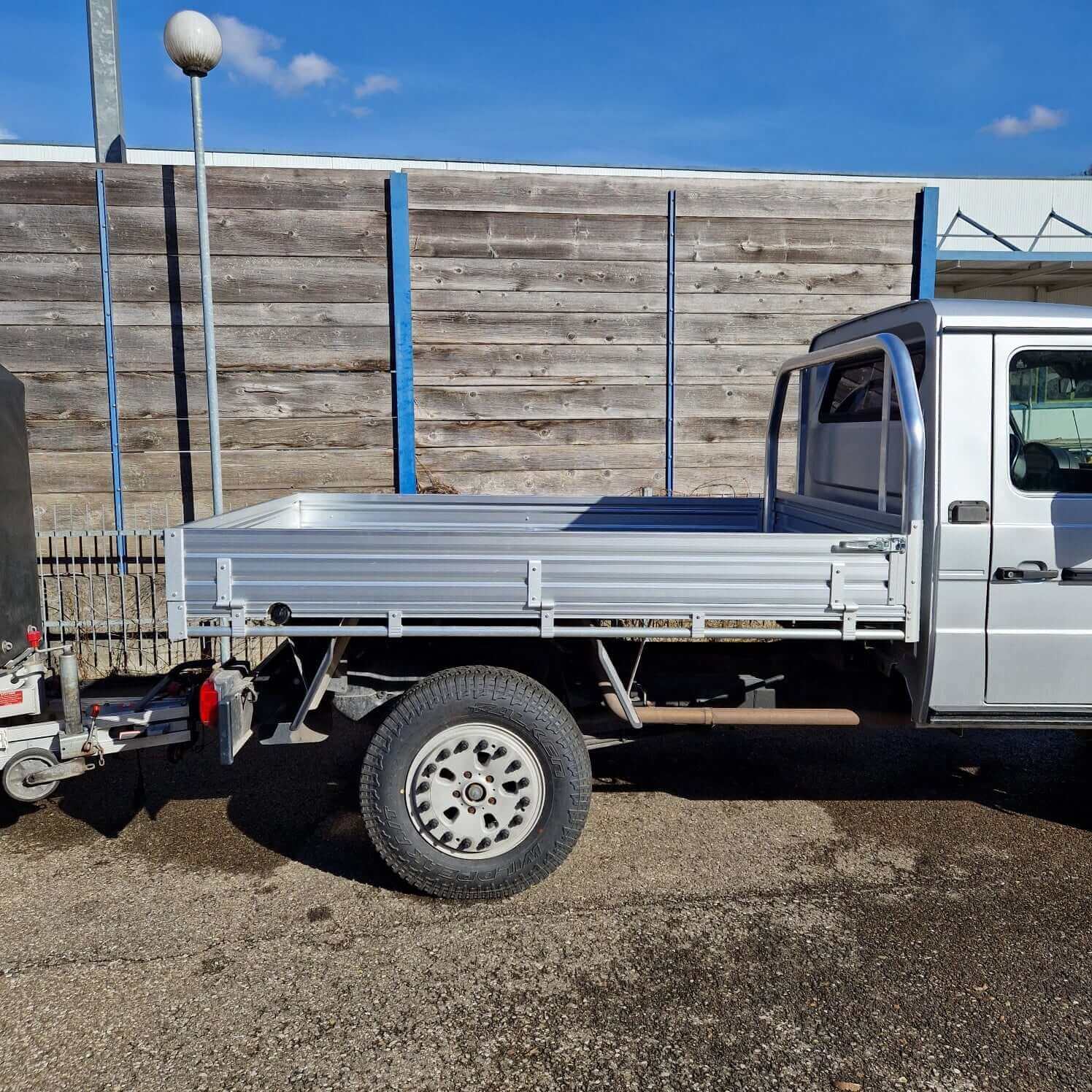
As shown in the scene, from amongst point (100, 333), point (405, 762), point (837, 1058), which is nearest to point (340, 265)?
point (100, 333)

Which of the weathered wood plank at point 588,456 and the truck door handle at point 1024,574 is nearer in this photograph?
the truck door handle at point 1024,574

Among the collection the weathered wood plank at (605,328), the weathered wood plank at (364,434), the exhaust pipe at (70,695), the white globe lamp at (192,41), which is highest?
the white globe lamp at (192,41)

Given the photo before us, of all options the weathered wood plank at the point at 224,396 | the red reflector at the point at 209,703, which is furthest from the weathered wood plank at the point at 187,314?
the red reflector at the point at 209,703

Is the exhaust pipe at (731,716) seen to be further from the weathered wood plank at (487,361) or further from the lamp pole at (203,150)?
the weathered wood plank at (487,361)

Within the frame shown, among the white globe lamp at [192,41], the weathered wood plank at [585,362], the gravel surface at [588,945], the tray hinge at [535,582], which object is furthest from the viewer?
the weathered wood plank at [585,362]

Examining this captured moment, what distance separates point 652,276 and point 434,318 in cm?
183

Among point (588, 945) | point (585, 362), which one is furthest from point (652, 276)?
point (588, 945)

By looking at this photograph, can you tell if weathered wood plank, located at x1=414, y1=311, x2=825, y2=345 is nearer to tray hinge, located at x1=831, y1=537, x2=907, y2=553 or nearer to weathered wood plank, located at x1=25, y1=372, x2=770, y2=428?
weathered wood plank, located at x1=25, y1=372, x2=770, y2=428

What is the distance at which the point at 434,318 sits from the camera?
26.1ft

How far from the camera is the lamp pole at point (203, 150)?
6488 millimetres

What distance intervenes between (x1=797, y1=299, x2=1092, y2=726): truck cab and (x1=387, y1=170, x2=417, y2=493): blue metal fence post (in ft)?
15.2

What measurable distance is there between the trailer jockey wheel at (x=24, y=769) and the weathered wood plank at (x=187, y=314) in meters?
4.46

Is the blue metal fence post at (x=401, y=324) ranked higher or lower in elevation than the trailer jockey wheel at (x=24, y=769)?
higher

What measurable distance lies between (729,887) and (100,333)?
248 inches
